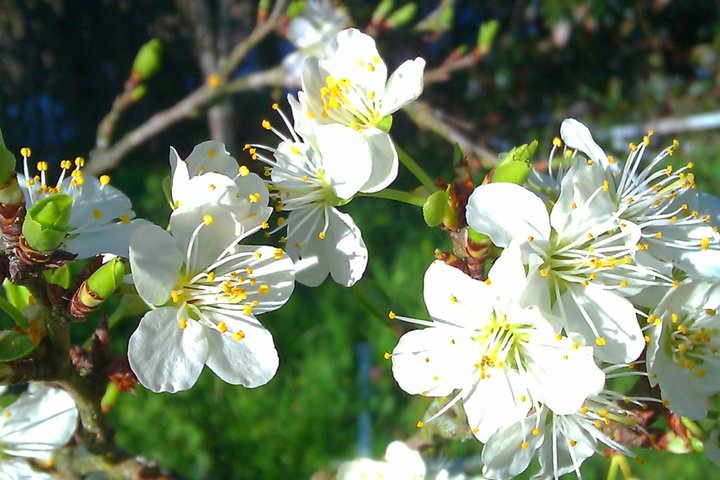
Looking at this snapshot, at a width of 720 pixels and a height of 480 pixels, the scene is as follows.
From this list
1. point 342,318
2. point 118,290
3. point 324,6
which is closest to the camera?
point 118,290

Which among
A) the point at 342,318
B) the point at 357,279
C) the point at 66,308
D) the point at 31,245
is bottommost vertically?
the point at 342,318

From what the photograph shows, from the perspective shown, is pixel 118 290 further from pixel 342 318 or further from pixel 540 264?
pixel 342 318

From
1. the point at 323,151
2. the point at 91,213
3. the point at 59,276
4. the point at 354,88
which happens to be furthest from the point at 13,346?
the point at 354,88

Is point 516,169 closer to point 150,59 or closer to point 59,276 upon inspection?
point 59,276

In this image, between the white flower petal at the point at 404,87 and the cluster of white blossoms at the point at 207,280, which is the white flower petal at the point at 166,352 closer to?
the cluster of white blossoms at the point at 207,280

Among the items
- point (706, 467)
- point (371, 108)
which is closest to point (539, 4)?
point (706, 467)

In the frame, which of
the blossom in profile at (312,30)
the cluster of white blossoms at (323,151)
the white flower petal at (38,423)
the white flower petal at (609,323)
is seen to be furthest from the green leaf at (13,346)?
the blossom in profile at (312,30)

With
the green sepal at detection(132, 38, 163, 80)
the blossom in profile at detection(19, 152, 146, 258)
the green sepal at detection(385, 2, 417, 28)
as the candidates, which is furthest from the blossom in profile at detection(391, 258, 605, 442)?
the green sepal at detection(385, 2, 417, 28)
